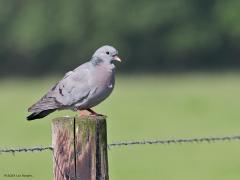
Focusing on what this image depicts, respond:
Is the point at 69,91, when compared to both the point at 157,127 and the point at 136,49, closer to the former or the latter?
the point at 157,127

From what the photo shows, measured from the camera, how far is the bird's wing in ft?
25.1

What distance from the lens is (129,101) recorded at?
115ft

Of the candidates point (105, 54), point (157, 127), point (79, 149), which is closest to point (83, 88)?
point (105, 54)

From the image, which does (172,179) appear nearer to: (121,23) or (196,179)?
(196,179)

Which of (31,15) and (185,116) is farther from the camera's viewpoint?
(31,15)

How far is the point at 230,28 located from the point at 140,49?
556 centimetres

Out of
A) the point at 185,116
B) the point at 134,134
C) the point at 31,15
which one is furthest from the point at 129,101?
the point at 31,15

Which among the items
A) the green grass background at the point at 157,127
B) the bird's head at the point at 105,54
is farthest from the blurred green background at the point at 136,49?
the bird's head at the point at 105,54

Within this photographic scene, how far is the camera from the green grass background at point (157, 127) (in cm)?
1800

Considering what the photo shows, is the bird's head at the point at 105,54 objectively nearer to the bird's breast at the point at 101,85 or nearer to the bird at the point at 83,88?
the bird at the point at 83,88

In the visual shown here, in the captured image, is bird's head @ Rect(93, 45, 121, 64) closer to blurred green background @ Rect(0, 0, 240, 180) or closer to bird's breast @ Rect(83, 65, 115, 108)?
bird's breast @ Rect(83, 65, 115, 108)

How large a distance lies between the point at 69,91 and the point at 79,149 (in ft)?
5.35

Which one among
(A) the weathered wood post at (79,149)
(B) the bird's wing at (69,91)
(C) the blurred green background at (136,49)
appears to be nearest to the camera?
(A) the weathered wood post at (79,149)

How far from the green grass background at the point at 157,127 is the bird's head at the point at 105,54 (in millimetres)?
6881
